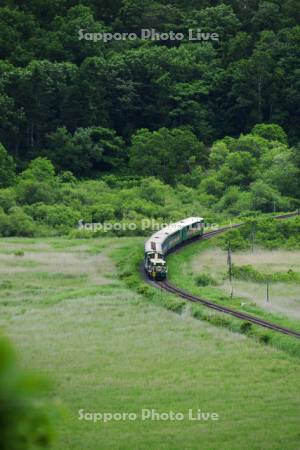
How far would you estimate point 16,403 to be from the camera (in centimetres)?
289

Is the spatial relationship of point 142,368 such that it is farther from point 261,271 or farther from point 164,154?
point 164,154

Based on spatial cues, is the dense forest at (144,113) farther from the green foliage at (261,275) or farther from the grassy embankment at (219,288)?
the green foliage at (261,275)

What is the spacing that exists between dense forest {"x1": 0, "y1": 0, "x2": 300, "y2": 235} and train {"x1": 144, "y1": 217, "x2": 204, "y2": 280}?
12.7 metres

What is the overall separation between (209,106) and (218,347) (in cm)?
7322

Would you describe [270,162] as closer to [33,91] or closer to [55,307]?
[33,91]

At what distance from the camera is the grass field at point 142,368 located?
24797 mm

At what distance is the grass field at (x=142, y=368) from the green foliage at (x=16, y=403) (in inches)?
580

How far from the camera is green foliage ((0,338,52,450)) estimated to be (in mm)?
2842

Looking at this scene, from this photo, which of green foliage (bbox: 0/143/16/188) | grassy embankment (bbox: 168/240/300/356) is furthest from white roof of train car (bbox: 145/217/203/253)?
green foliage (bbox: 0/143/16/188)

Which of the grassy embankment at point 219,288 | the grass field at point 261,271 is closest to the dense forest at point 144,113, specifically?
the grass field at point 261,271

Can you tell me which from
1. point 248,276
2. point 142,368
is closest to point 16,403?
point 142,368

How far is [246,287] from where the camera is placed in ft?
162

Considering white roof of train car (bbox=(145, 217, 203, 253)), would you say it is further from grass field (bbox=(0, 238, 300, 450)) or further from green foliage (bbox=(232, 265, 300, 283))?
green foliage (bbox=(232, 265, 300, 283))

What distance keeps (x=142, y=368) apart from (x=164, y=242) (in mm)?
23422
